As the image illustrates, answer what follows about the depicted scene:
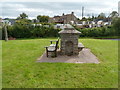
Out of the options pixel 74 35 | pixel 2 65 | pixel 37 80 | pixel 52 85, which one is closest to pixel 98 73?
pixel 52 85

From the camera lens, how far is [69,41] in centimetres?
712

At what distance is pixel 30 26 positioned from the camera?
941 inches

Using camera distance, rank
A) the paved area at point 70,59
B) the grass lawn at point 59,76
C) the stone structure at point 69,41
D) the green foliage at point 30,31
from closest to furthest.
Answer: the grass lawn at point 59,76
the paved area at point 70,59
the stone structure at point 69,41
the green foliage at point 30,31

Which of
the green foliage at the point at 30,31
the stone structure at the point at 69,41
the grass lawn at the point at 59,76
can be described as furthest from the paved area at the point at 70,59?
the green foliage at the point at 30,31

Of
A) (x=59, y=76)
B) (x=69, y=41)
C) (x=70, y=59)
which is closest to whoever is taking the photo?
(x=59, y=76)

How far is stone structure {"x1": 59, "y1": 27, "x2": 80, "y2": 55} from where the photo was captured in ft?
22.8

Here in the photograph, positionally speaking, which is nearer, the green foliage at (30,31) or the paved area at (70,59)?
the paved area at (70,59)

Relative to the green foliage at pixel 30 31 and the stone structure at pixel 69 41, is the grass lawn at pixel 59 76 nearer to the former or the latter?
the stone structure at pixel 69 41

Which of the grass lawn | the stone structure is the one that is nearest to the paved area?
the stone structure

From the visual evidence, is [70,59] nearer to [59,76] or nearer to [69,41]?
[69,41]

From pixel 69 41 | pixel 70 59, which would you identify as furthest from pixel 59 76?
pixel 69 41

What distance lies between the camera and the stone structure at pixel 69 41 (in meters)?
6.95

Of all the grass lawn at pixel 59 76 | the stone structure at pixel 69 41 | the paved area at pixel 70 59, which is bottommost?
the grass lawn at pixel 59 76

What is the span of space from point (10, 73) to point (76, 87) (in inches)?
94.0
